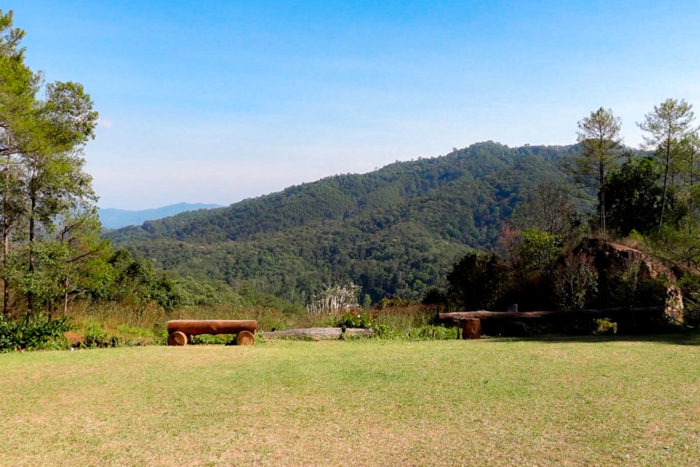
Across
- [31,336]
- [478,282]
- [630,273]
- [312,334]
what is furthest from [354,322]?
[630,273]

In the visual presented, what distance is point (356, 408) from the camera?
15.9 feet

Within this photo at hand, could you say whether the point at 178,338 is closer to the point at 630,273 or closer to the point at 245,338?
the point at 245,338

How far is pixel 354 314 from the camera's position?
38.3ft

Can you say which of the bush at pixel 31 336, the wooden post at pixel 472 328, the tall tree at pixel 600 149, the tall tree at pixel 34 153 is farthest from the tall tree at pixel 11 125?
the tall tree at pixel 600 149

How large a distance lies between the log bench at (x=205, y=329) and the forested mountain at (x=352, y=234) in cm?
3814

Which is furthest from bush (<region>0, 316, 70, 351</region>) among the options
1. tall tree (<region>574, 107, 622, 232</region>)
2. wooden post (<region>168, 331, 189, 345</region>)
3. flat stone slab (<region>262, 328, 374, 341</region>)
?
tall tree (<region>574, 107, 622, 232</region>)

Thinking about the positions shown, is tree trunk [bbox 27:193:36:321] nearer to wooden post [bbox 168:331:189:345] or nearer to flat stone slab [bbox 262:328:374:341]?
wooden post [bbox 168:331:189:345]

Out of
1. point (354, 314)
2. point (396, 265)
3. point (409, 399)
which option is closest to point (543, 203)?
point (354, 314)

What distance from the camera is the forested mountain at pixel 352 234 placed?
→ 70250 mm

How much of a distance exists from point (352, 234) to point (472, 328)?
8486 centimetres

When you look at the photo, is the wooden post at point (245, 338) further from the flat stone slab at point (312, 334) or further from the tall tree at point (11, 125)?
the tall tree at point (11, 125)

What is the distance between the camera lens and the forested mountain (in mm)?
70250

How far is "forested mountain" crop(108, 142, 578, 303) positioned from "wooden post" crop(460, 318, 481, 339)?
→ 3671cm

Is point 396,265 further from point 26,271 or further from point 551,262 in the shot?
point 26,271
